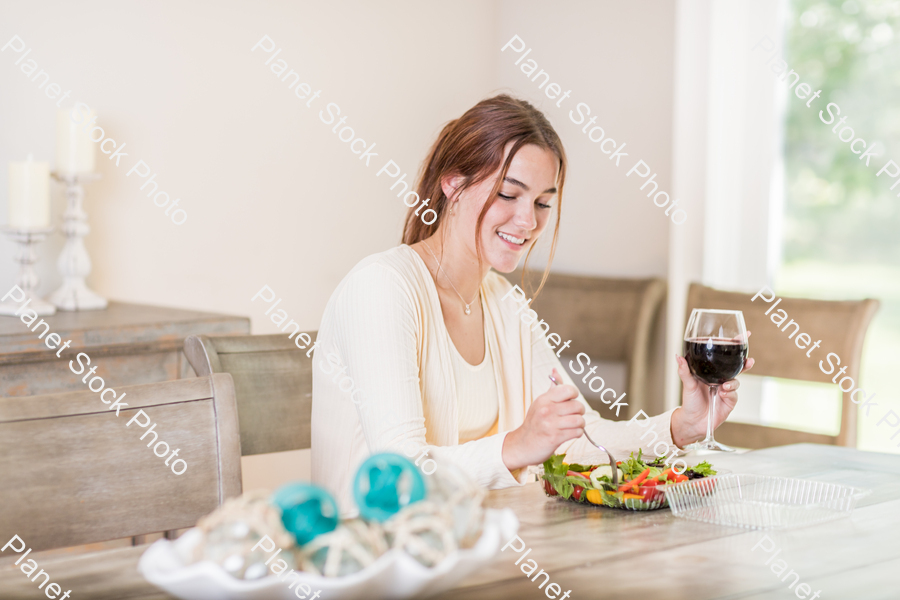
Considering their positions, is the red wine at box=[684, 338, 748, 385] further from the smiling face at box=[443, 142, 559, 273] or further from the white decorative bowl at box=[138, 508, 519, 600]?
the white decorative bowl at box=[138, 508, 519, 600]

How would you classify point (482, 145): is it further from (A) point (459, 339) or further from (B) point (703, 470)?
(B) point (703, 470)

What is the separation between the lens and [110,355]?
187 cm

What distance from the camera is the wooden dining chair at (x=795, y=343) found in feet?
6.88

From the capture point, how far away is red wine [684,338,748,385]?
1.17m

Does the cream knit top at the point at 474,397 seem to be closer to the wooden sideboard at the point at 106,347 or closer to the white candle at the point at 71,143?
the wooden sideboard at the point at 106,347

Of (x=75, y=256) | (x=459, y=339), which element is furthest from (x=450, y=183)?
(x=75, y=256)

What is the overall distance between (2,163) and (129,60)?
446 millimetres

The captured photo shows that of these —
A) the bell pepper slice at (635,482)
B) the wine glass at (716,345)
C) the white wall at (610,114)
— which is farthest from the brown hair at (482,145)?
the white wall at (610,114)

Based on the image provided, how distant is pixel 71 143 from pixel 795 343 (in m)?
1.86

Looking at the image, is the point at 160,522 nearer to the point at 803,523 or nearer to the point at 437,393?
the point at 437,393

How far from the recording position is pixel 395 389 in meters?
1.28

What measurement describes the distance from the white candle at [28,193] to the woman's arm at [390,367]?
1034 millimetres

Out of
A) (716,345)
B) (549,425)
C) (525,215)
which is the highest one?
(525,215)

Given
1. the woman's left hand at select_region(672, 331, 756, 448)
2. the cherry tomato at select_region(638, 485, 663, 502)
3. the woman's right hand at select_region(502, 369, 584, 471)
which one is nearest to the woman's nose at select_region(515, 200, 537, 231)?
the woman's left hand at select_region(672, 331, 756, 448)
